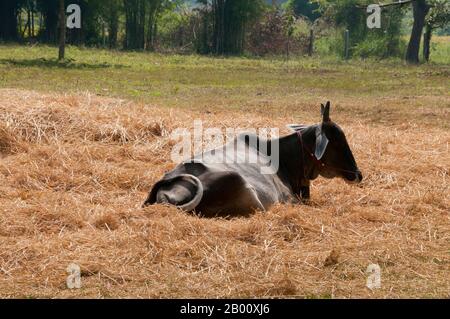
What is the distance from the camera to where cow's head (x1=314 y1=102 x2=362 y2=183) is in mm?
8328

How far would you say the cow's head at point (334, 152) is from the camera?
833 centimetres

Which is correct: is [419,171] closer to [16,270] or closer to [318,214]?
[318,214]

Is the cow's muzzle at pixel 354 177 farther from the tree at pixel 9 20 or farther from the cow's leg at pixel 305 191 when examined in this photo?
the tree at pixel 9 20

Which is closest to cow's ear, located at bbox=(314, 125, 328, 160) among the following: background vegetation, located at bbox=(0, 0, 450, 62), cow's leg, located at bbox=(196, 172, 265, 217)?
cow's leg, located at bbox=(196, 172, 265, 217)

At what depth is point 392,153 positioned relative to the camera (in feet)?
35.0

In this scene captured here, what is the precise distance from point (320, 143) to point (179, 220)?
2.02m

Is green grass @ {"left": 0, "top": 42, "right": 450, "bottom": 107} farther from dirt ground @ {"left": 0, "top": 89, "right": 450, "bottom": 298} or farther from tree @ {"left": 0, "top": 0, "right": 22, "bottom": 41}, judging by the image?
dirt ground @ {"left": 0, "top": 89, "right": 450, "bottom": 298}

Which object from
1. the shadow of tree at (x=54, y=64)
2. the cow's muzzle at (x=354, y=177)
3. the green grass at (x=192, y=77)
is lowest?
the cow's muzzle at (x=354, y=177)

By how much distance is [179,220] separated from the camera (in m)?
6.86

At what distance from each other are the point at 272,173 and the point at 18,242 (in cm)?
268

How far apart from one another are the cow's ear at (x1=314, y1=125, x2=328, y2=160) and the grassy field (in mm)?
454

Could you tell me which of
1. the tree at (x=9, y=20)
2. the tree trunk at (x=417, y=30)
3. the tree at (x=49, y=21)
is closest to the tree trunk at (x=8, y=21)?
the tree at (x=9, y=20)

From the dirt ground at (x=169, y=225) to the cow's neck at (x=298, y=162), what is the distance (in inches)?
9.7
